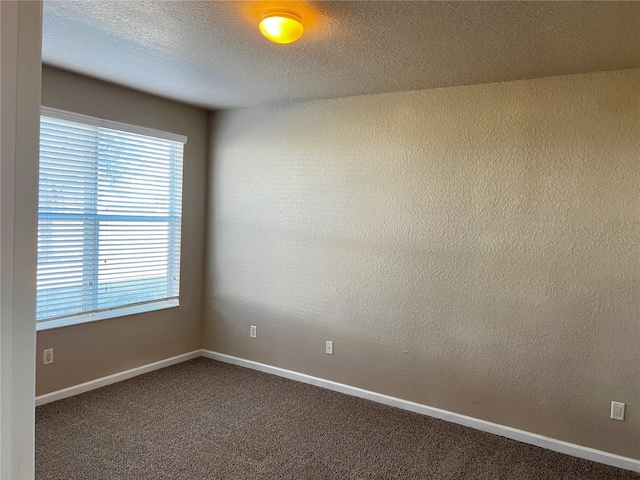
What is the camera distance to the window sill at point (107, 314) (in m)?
3.33

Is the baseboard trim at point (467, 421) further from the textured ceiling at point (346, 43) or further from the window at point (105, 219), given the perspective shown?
the textured ceiling at point (346, 43)

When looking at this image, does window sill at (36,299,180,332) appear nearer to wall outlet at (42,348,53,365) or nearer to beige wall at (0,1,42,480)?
wall outlet at (42,348,53,365)

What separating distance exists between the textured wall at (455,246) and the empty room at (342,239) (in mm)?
16

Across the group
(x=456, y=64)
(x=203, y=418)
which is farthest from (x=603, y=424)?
(x=203, y=418)

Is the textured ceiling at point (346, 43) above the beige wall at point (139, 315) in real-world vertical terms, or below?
above

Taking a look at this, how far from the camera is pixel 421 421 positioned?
327cm

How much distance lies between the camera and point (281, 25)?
2113 mm

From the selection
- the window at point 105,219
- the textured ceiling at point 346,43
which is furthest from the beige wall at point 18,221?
the window at point 105,219

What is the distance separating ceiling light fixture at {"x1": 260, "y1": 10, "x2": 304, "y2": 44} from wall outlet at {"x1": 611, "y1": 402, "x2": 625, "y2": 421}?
Answer: 2796 millimetres

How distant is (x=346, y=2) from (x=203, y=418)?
273cm

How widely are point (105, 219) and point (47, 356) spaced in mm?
1092

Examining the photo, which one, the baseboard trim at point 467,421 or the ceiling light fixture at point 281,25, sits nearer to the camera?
the ceiling light fixture at point 281,25

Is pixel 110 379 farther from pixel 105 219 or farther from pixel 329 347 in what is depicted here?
pixel 329 347

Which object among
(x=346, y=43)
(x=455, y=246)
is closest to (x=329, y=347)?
(x=455, y=246)
